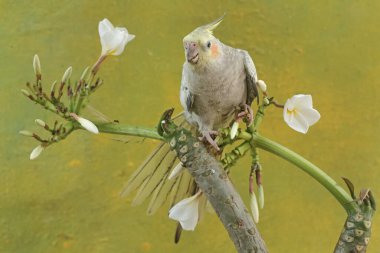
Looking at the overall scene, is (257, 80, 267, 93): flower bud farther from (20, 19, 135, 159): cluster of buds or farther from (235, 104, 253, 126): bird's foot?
(20, 19, 135, 159): cluster of buds

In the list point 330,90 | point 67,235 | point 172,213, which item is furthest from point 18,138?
point 330,90

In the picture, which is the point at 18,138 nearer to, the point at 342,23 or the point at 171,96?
the point at 171,96

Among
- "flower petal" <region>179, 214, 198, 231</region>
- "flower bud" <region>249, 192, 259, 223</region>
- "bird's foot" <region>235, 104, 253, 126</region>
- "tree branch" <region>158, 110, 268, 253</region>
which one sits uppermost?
"bird's foot" <region>235, 104, 253, 126</region>

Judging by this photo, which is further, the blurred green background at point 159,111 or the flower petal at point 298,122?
the blurred green background at point 159,111

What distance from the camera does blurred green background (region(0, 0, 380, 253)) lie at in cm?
92

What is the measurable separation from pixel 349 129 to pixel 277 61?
0.63 feet

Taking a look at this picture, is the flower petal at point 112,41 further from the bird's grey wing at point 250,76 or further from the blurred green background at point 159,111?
the blurred green background at point 159,111

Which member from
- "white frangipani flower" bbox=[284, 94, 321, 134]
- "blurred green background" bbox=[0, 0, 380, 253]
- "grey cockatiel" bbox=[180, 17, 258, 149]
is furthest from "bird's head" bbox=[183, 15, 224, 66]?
"blurred green background" bbox=[0, 0, 380, 253]

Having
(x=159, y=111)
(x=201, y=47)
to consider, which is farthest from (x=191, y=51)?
(x=159, y=111)

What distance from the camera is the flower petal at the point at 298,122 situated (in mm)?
583

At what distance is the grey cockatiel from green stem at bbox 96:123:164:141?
6 centimetres

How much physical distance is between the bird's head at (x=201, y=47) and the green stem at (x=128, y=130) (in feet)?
0.31

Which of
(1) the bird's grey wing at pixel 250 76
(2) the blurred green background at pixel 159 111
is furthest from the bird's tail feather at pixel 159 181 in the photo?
(2) the blurred green background at pixel 159 111

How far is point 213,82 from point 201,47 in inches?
2.2
